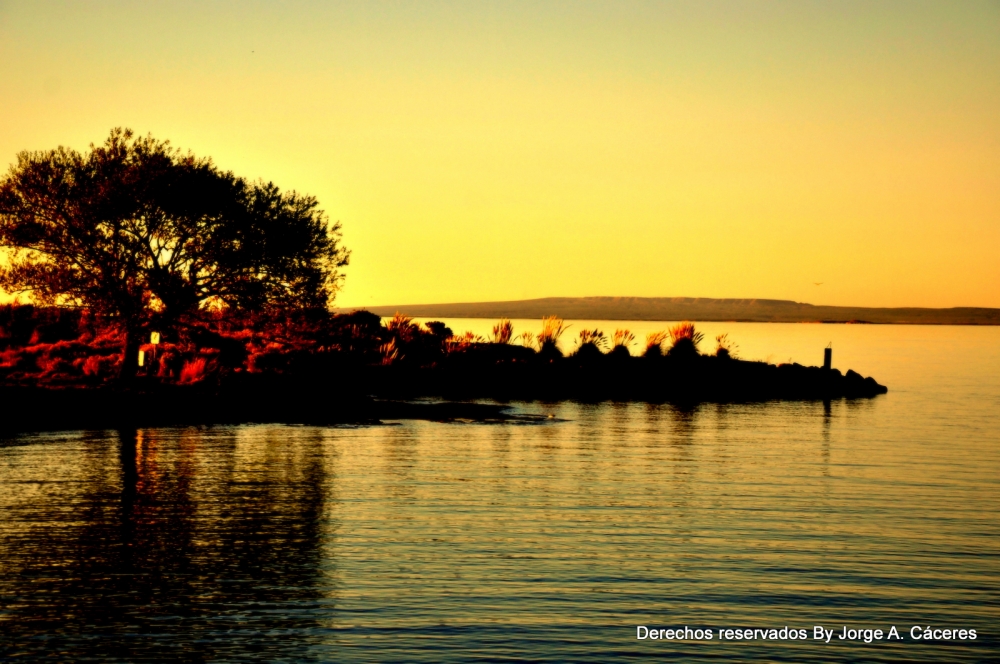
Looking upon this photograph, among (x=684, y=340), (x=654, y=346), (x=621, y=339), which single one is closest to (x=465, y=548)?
(x=654, y=346)

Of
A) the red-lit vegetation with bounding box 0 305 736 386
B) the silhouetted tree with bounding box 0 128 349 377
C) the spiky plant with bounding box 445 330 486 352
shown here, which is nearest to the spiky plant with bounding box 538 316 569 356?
the red-lit vegetation with bounding box 0 305 736 386

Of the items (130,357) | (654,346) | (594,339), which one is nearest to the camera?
(130,357)

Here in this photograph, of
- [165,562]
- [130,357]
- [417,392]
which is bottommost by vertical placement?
[165,562]

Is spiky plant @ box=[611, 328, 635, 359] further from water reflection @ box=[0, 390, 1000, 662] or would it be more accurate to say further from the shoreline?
water reflection @ box=[0, 390, 1000, 662]

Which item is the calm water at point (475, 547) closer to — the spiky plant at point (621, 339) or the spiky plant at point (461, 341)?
the spiky plant at point (461, 341)

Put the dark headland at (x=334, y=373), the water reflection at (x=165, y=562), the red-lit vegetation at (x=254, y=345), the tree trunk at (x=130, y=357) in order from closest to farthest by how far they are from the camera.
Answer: the water reflection at (x=165, y=562) → the dark headland at (x=334, y=373) → the tree trunk at (x=130, y=357) → the red-lit vegetation at (x=254, y=345)

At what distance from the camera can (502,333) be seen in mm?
56719

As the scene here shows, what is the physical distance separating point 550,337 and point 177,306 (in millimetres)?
23881

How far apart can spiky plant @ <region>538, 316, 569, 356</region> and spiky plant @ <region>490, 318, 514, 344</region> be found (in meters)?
1.71

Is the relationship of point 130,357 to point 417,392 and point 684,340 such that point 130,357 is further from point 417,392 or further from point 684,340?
point 684,340

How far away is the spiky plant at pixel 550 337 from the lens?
55.2 metres

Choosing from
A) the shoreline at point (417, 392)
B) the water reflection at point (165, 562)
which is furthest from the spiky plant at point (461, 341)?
the water reflection at point (165, 562)

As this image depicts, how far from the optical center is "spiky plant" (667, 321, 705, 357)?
181 ft

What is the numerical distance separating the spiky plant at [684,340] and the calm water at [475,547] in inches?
1078
